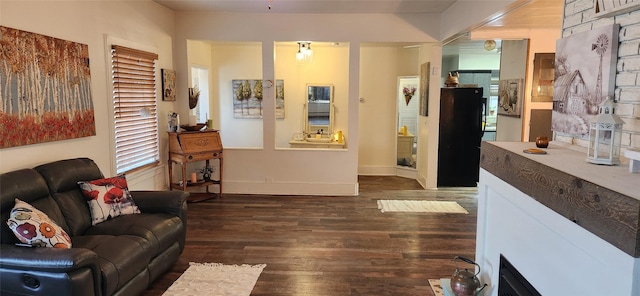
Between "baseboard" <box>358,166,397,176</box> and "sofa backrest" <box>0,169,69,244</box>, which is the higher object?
"sofa backrest" <box>0,169,69,244</box>

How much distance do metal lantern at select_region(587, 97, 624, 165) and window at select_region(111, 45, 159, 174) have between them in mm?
4191

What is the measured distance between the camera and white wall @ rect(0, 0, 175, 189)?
2.87m

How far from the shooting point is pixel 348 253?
3.59 meters

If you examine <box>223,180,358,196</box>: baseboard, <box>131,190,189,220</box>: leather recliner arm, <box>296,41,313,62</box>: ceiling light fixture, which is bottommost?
<box>223,180,358,196</box>: baseboard

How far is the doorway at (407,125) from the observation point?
22.9ft

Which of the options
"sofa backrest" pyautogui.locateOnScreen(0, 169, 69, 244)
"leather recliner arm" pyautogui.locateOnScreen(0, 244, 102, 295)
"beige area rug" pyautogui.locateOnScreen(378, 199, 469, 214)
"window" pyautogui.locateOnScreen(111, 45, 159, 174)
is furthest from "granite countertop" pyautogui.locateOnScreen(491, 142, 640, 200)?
"window" pyautogui.locateOnScreen(111, 45, 159, 174)

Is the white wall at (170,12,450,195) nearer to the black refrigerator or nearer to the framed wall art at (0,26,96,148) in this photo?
the black refrigerator

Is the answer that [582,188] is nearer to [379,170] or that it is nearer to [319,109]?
[319,109]

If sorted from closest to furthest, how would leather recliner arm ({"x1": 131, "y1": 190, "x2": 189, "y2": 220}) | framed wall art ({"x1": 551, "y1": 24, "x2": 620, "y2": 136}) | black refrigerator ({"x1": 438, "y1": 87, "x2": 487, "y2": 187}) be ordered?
framed wall art ({"x1": 551, "y1": 24, "x2": 620, "y2": 136}) → leather recliner arm ({"x1": 131, "y1": 190, "x2": 189, "y2": 220}) → black refrigerator ({"x1": 438, "y1": 87, "x2": 487, "y2": 187})

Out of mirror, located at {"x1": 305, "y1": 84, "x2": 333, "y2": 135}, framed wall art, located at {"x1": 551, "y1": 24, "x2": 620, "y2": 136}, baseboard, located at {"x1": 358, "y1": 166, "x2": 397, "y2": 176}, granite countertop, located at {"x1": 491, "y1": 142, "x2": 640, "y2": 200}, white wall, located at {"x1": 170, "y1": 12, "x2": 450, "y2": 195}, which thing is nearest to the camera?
granite countertop, located at {"x1": 491, "y1": 142, "x2": 640, "y2": 200}

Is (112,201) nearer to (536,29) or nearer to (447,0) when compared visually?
(447,0)

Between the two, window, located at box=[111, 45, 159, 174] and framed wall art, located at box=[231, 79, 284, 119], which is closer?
window, located at box=[111, 45, 159, 174]

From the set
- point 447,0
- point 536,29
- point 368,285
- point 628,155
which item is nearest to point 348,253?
point 368,285

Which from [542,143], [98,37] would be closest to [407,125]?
[542,143]
